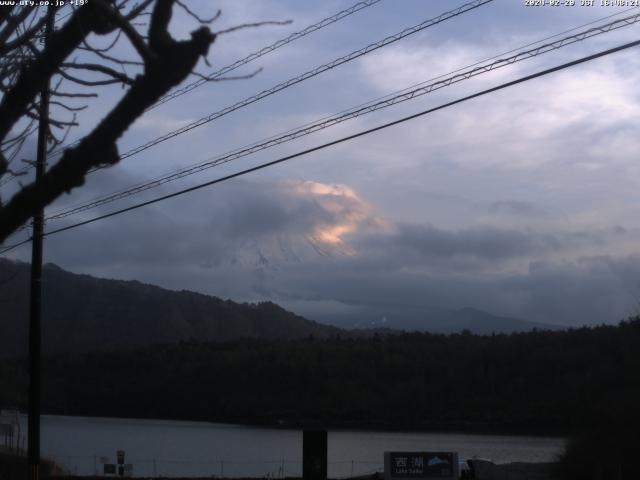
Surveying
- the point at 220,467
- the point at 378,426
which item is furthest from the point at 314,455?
the point at 378,426

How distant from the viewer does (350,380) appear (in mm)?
112625

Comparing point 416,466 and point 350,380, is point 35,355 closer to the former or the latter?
point 416,466

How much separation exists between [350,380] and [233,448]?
42.4m

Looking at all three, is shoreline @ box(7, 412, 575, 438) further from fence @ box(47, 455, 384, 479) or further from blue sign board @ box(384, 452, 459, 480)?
blue sign board @ box(384, 452, 459, 480)

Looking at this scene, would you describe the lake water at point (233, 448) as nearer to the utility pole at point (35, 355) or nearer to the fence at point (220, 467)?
the fence at point (220, 467)

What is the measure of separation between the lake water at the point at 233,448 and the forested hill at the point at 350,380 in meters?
6.49

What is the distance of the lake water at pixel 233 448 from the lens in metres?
55.2

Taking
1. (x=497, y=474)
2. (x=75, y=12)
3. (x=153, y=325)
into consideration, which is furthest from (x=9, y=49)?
(x=153, y=325)

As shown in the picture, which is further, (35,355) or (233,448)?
(233,448)

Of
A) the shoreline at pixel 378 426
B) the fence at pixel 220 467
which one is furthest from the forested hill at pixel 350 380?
the fence at pixel 220 467

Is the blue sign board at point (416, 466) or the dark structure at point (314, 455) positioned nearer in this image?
the dark structure at point (314, 455)

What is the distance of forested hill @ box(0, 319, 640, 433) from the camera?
8831 centimetres

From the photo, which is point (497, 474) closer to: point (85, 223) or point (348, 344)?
point (85, 223)

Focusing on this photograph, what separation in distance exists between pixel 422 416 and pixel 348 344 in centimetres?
2829
